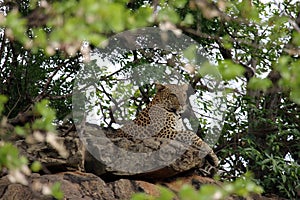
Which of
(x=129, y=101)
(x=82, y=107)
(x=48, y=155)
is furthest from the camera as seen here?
(x=129, y=101)

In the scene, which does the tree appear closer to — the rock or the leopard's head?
the leopard's head

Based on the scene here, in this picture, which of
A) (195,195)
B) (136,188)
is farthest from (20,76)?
(195,195)

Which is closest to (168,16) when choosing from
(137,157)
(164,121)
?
(137,157)

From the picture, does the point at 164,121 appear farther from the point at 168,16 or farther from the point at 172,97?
the point at 168,16

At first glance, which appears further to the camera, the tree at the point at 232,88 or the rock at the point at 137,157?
the tree at the point at 232,88

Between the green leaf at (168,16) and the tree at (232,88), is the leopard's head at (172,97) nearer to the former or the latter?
the tree at (232,88)

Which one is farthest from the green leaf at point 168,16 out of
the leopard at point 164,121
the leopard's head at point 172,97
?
the leopard's head at point 172,97

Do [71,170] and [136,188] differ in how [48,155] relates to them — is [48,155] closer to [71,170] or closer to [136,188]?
[71,170]

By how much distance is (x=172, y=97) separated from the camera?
25.7ft

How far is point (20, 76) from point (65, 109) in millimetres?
774

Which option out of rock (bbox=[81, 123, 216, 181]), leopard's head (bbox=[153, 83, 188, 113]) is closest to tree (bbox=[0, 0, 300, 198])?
leopard's head (bbox=[153, 83, 188, 113])

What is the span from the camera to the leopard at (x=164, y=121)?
757 centimetres

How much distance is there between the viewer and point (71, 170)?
6707 mm

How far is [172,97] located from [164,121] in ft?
1.10
